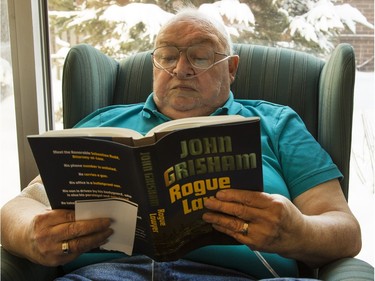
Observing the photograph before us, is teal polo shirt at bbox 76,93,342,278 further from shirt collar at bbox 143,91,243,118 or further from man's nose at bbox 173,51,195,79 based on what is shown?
man's nose at bbox 173,51,195,79

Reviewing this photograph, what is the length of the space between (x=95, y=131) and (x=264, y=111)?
0.67m

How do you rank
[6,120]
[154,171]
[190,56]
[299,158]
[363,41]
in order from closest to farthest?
[154,171]
[299,158]
[190,56]
[363,41]
[6,120]

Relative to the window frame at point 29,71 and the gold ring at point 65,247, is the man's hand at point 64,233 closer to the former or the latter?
the gold ring at point 65,247

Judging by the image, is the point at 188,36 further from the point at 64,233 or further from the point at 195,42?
the point at 64,233

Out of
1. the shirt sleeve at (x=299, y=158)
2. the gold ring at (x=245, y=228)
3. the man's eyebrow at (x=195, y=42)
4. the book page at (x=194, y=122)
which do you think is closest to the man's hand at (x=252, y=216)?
the gold ring at (x=245, y=228)

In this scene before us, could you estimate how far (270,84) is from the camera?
163cm

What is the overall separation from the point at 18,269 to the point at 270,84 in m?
0.99

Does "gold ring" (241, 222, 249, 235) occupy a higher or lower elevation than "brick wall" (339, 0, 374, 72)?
lower

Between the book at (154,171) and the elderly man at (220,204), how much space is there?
38 mm

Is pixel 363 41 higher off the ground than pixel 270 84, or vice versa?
pixel 363 41

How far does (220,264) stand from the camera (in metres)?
1.23

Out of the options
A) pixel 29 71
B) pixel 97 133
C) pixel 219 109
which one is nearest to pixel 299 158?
pixel 219 109

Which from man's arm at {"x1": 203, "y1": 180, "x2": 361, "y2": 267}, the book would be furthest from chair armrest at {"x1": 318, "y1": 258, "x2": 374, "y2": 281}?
the book

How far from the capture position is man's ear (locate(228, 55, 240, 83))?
1.56 m
